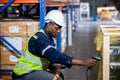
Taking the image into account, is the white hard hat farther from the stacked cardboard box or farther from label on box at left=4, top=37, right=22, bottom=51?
label on box at left=4, top=37, right=22, bottom=51

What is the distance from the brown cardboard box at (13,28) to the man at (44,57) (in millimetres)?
1488

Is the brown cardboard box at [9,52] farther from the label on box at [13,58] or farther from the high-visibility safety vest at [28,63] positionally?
the high-visibility safety vest at [28,63]

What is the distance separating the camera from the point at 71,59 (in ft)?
13.4

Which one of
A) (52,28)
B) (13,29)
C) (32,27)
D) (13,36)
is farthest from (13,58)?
(52,28)

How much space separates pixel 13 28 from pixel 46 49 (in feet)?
6.90

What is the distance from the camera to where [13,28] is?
5.99 m

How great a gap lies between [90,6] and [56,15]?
92.5 feet

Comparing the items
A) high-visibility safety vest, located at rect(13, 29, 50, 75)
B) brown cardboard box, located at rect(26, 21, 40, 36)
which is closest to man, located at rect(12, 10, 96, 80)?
high-visibility safety vest, located at rect(13, 29, 50, 75)

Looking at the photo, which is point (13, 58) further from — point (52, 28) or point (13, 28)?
point (52, 28)

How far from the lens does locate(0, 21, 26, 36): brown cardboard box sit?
5961 mm

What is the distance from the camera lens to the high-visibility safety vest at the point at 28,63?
436 centimetres

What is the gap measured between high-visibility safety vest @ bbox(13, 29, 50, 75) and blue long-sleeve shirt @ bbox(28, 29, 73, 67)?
0.09 metres

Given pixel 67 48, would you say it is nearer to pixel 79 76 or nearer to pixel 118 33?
pixel 79 76

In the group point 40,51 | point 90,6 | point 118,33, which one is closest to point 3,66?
point 40,51
